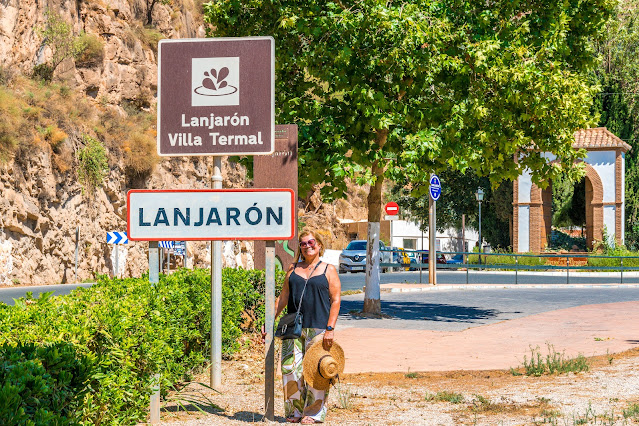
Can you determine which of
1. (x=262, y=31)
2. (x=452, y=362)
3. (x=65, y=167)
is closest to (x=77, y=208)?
(x=65, y=167)

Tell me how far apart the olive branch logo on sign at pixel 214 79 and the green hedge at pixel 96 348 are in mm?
1917

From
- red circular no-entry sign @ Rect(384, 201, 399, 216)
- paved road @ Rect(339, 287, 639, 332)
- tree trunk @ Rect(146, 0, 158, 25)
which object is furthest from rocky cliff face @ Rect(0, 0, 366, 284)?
paved road @ Rect(339, 287, 639, 332)

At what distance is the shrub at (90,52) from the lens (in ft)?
130

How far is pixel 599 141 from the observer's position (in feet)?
144

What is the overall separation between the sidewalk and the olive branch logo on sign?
416cm

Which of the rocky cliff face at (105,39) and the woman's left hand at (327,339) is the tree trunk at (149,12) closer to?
the rocky cliff face at (105,39)

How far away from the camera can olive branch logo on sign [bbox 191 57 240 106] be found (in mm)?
7645

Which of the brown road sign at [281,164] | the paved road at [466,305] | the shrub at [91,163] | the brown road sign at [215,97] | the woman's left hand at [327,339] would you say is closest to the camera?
the woman's left hand at [327,339]

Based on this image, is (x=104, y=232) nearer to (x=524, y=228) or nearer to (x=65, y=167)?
(x=65, y=167)

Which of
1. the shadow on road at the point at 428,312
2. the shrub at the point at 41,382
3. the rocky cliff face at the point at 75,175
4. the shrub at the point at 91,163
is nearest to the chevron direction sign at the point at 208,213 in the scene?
the shrub at the point at 41,382

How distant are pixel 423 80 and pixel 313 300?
34.1 ft

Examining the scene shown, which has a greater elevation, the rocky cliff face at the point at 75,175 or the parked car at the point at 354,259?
the rocky cliff face at the point at 75,175

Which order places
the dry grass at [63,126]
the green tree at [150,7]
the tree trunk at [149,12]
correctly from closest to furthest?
the dry grass at [63,126] → the green tree at [150,7] → the tree trunk at [149,12]

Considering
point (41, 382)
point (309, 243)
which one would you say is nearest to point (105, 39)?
point (309, 243)
